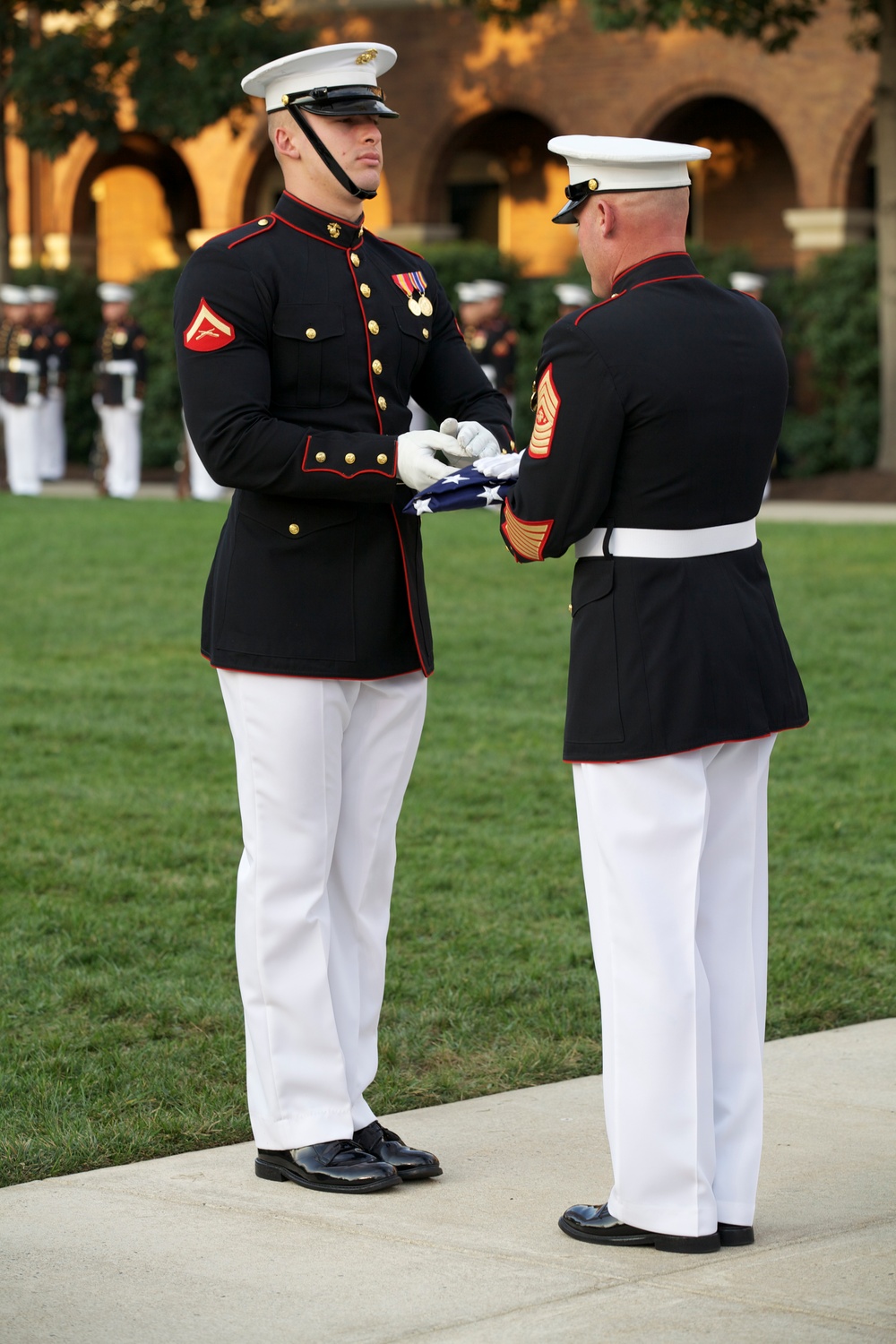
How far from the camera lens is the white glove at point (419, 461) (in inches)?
152

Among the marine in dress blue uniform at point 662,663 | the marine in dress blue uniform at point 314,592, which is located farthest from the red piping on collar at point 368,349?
the marine in dress blue uniform at point 662,663

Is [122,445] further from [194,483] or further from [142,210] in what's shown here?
[142,210]

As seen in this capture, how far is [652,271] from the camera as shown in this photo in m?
3.62

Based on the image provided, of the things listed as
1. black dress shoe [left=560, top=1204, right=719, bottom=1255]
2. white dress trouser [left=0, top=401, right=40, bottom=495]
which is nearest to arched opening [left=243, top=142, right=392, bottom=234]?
white dress trouser [left=0, top=401, right=40, bottom=495]

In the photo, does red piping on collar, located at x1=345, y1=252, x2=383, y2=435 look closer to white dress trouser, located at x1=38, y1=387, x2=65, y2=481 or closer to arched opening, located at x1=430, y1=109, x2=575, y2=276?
white dress trouser, located at x1=38, y1=387, x2=65, y2=481

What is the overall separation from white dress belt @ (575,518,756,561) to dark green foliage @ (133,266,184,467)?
78.2 feet

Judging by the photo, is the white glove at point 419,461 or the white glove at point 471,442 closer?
the white glove at point 419,461

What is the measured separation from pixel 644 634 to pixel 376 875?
3.08 ft

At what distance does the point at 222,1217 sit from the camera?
3.79 metres

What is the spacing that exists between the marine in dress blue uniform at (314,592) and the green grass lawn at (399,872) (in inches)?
19.5

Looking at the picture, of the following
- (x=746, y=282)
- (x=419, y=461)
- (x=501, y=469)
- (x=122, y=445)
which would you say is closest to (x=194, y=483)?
(x=122, y=445)

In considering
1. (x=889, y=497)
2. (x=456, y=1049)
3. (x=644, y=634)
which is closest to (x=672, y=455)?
(x=644, y=634)

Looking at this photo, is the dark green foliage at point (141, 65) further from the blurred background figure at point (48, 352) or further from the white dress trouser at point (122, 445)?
the white dress trouser at point (122, 445)

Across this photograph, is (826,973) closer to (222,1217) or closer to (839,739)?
(222,1217)
